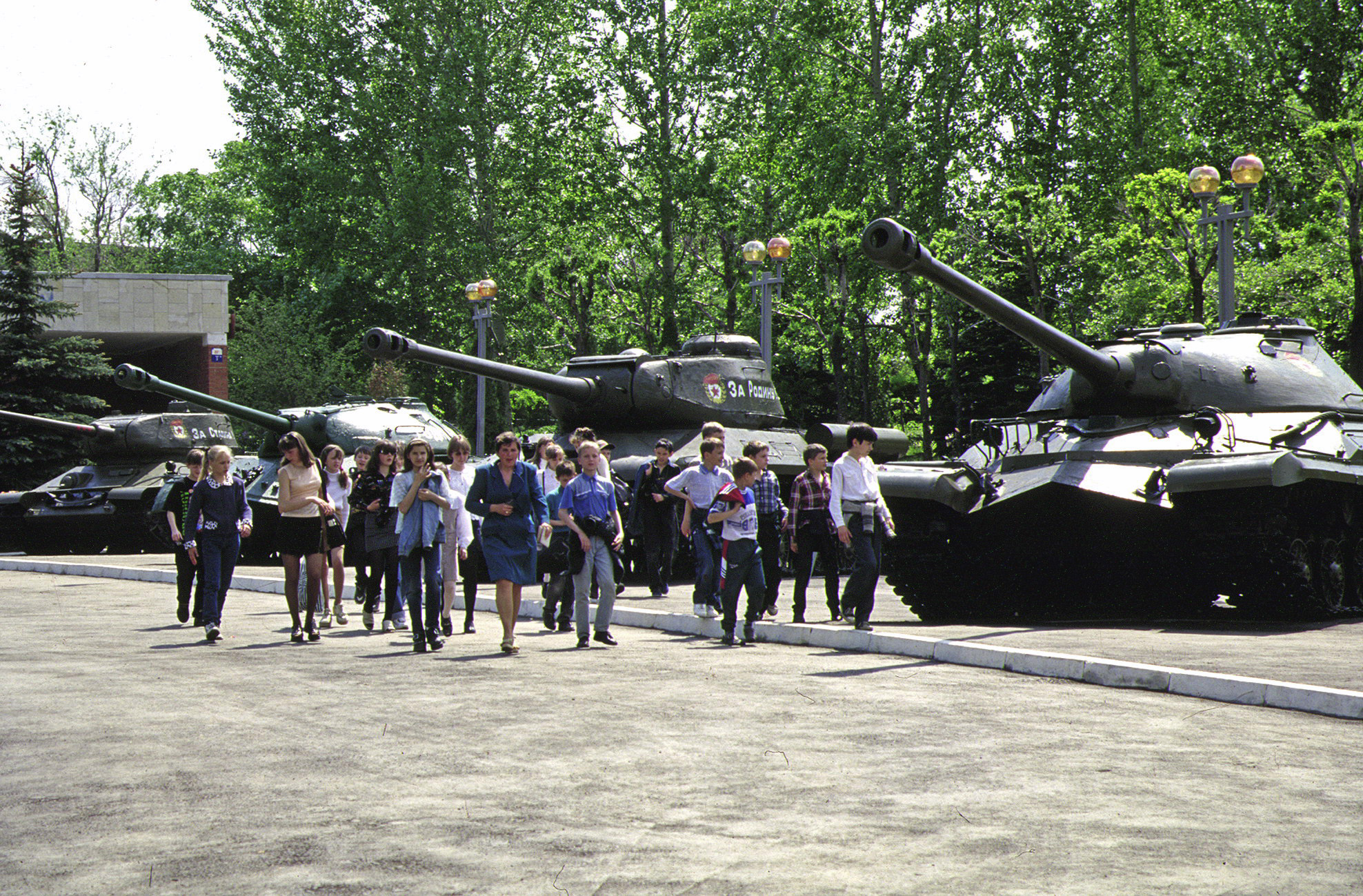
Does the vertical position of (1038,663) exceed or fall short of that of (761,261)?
it falls short

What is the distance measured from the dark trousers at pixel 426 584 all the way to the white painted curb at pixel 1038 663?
2.39 meters

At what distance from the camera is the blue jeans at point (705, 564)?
43.4ft

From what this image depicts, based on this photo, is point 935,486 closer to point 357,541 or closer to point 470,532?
point 470,532

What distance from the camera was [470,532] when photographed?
43.9ft

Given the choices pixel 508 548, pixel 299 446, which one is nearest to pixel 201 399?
pixel 299 446

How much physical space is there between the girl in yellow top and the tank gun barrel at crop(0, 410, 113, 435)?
16002mm

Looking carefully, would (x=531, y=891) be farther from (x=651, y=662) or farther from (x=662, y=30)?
(x=662, y=30)

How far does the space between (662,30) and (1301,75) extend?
15842mm

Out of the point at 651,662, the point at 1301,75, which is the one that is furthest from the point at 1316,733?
the point at 1301,75

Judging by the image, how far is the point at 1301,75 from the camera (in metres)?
35.1

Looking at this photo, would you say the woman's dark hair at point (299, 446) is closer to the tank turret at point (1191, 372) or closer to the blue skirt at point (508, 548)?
the blue skirt at point (508, 548)

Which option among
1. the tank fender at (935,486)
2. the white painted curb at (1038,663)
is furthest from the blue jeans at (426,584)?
the tank fender at (935,486)

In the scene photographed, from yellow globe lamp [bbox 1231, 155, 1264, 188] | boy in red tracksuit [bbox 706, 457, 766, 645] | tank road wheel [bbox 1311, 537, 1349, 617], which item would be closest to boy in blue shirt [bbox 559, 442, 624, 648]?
boy in red tracksuit [bbox 706, 457, 766, 645]

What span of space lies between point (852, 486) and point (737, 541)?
3.32ft
